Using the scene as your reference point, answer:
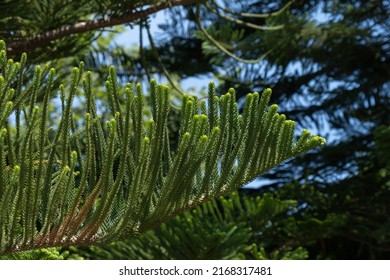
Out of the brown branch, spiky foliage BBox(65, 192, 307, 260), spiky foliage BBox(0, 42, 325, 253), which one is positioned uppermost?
the brown branch

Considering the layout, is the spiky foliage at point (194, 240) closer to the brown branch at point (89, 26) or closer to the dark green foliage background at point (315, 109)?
the dark green foliage background at point (315, 109)

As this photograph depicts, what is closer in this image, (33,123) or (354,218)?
(33,123)

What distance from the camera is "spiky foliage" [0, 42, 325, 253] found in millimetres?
1172

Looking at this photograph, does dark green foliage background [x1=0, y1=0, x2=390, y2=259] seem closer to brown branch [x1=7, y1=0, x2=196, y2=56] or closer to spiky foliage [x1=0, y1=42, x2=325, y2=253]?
brown branch [x1=7, y1=0, x2=196, y2=56]

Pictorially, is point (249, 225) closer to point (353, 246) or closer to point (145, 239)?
point (145, 239)

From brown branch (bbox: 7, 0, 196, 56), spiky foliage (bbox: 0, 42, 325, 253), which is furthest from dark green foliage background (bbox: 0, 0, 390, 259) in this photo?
spiky foliage (bbox: 0, 42, 325, 253)

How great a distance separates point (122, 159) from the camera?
3.94 feet

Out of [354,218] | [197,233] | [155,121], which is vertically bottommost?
[155,121]

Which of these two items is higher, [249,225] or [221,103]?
[249,225]

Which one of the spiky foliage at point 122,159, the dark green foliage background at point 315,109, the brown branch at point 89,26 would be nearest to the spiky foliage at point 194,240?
the dark green foliage background at point 315,109

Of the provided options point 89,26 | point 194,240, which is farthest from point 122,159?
point 194,240
